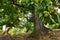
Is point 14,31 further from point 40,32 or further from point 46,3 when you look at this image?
point 46,3

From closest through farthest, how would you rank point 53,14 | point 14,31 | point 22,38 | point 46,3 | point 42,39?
point 46,3 → point 53,14 → point 42,39 → point 22,38 → point 14,31

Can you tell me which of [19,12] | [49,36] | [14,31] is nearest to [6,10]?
[19,12]

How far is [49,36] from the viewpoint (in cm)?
491

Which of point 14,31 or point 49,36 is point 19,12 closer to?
point 49,36

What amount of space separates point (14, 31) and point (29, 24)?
158 centimetres

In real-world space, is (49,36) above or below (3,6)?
below

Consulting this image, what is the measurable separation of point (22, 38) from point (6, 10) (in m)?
1.07

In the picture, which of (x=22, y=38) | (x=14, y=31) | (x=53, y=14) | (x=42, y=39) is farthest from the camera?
(x=14, y=31)

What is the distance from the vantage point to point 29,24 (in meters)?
5.85

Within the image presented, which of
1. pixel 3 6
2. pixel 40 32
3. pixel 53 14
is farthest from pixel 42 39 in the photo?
pixel 3 6

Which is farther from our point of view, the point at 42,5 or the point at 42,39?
the point at 42,39

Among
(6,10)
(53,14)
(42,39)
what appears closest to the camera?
(53,14)

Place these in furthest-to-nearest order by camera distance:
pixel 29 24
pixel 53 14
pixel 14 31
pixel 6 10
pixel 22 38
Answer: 1. pixel 14 31
2. pixel 29 24
3. pixel 22 38
4. pixel 6 10
5. pixel 53 14

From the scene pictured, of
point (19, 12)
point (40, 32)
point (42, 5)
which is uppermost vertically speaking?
point (42, 5)
